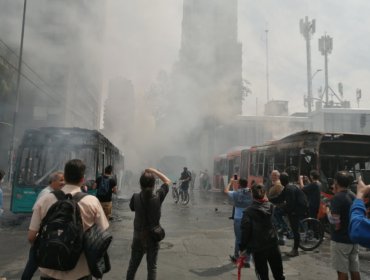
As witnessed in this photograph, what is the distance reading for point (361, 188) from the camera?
2234 mm

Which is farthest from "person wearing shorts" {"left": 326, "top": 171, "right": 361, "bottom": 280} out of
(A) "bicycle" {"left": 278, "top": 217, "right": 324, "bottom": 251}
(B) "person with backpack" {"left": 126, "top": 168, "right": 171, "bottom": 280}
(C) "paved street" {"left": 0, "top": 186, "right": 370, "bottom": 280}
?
(A) "bicycle" {"left": 278, "top": 217, "right": 324, "bottom": 251}

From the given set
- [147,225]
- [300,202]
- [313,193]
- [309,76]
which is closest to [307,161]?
[313,193]

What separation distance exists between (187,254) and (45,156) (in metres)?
5.12

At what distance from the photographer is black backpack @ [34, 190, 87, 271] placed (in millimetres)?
2223

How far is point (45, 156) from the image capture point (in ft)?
30.6

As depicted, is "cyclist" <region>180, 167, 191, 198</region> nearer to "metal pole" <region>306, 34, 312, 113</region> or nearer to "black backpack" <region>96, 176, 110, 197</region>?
"black backpack" <region>96, 176, 110, 197</region>

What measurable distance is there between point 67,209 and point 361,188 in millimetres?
1826

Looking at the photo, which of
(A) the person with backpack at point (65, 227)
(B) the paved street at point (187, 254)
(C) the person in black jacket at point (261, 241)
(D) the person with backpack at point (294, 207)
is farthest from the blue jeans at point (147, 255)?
(D) the person with backpack at point (294, 207)

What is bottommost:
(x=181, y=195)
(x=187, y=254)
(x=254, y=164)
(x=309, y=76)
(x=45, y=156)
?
(x=187, y=254)

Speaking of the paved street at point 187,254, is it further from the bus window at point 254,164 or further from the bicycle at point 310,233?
the bus window at point 254,164

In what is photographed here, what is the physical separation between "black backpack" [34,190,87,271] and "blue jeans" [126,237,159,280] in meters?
1.43

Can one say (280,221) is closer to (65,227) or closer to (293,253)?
(293,253)

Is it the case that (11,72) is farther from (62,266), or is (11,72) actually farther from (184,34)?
(62,266)

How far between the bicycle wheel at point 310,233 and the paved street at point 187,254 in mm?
227
